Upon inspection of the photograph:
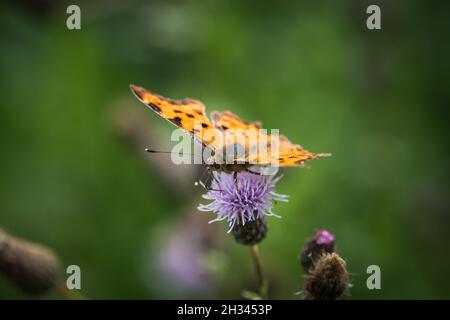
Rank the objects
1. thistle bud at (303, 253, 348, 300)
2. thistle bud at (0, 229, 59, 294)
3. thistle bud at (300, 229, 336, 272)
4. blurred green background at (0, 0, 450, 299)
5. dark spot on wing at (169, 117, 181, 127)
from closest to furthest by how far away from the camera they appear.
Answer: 1. thistle bud at (303, 253, 348, 300)
2. thistle bud at (300, 229, 336, 272)
3. dark spot on wing at (169, 117, 181, 127)
4. thistle bud at (0, 229, 59, 294)
5. blurred green background at (0, 0, 450, 299)

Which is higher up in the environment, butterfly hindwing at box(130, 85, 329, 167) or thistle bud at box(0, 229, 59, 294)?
butterfly hindwing at box(130, 85, 329, 167)

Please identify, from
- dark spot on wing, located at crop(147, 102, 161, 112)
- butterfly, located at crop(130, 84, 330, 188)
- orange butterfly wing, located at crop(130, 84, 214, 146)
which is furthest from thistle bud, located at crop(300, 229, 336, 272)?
dark spot on wing, located at crop(147, 102, 161, 112)

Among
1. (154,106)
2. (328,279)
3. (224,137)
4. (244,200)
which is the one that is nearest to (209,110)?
(224,137)

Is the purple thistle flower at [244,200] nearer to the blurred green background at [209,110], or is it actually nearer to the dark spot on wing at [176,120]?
the dark spot on wing at [176,120]

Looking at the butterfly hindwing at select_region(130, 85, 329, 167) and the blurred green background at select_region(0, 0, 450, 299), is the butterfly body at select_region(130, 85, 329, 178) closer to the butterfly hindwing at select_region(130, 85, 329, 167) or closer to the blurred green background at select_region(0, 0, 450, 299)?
the butterfly hindwing at select_region(130, 85, 329, 167)

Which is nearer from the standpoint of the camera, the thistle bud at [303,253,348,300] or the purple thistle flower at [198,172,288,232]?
the thistle bud at [303,253,348,300]

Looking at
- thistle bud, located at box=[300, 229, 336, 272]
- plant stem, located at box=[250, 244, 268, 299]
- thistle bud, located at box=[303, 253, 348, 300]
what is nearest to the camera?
thistle bud, located at box=[303, 253, 348, 300]

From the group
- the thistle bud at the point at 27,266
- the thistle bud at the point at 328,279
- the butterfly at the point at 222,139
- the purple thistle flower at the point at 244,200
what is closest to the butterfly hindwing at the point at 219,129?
the butterfly at the point at 222,139

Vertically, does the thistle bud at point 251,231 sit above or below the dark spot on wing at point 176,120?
below
